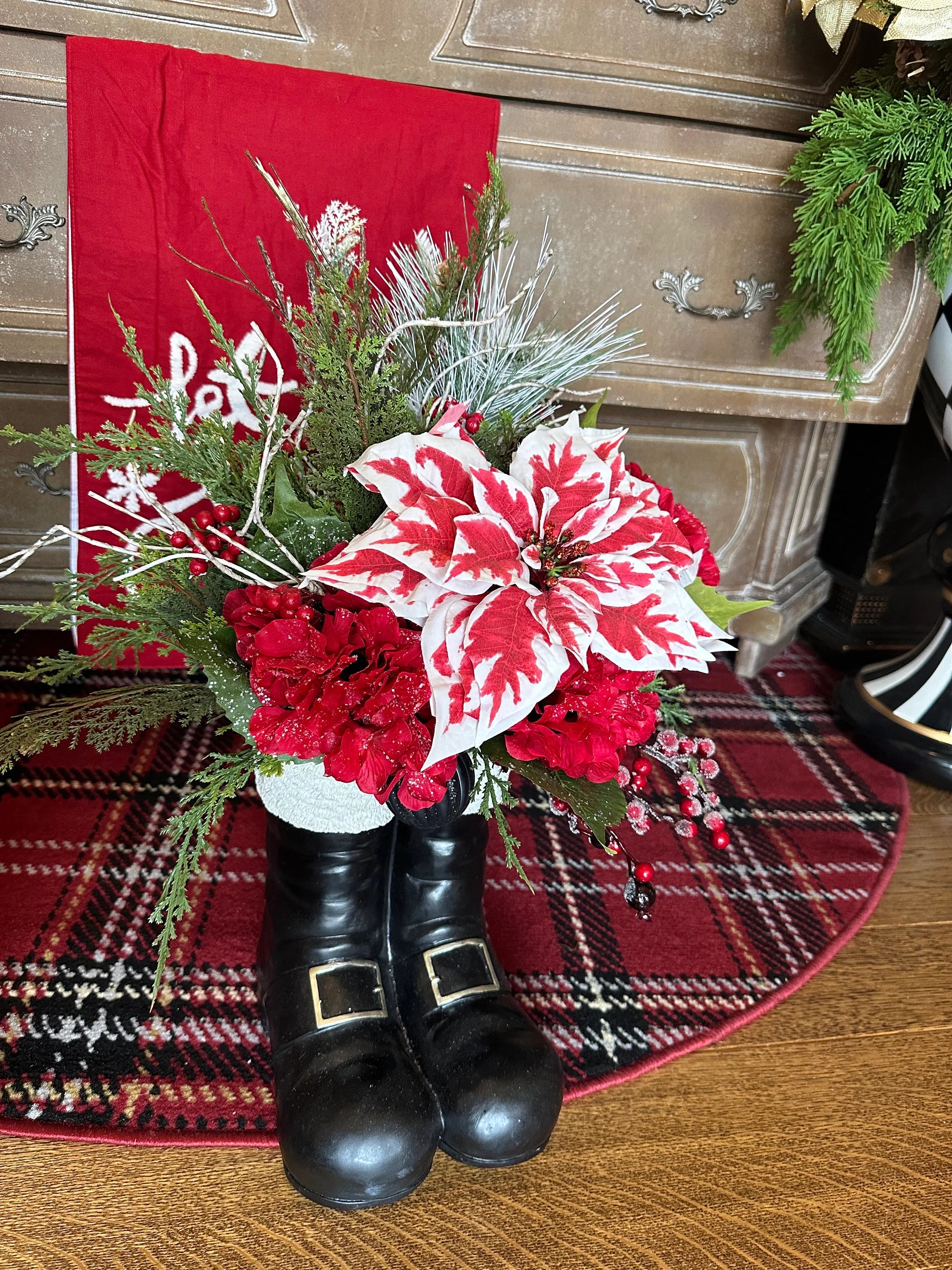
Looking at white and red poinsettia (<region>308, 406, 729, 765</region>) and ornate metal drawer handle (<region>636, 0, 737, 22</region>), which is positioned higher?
ornate metal drawer handle (<region>636, 0, 737, 22</region>)

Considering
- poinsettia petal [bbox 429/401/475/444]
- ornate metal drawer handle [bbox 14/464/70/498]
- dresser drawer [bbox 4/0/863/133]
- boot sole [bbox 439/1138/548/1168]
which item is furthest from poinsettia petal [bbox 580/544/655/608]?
ornate metal drawer handle [bbox 14/464/70/498]

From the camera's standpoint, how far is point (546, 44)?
0.83 meters

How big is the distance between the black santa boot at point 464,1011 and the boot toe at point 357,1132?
28 mm

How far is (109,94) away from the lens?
0.71 meters

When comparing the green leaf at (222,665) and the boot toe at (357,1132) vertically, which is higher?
the green leaf at (222,665)

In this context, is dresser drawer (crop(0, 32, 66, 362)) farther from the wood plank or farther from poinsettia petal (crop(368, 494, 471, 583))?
the wood plank

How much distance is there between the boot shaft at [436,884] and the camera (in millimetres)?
590

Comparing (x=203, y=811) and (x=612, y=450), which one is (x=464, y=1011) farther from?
(x=612, y=450)

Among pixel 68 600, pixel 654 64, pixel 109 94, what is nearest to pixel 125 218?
pixel 109 94

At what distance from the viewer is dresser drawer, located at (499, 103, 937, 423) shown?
0.85 m

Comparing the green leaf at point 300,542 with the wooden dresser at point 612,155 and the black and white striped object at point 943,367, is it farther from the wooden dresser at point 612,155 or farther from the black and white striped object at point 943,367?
the black and white striped object at point 943,367

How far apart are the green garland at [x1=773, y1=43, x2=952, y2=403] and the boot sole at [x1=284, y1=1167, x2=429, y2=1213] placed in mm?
824

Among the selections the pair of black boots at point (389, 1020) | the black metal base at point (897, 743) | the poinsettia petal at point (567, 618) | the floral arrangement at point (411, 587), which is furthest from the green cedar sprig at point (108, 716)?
the black metal base at point (897, 743)

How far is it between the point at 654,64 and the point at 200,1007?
94 cm
